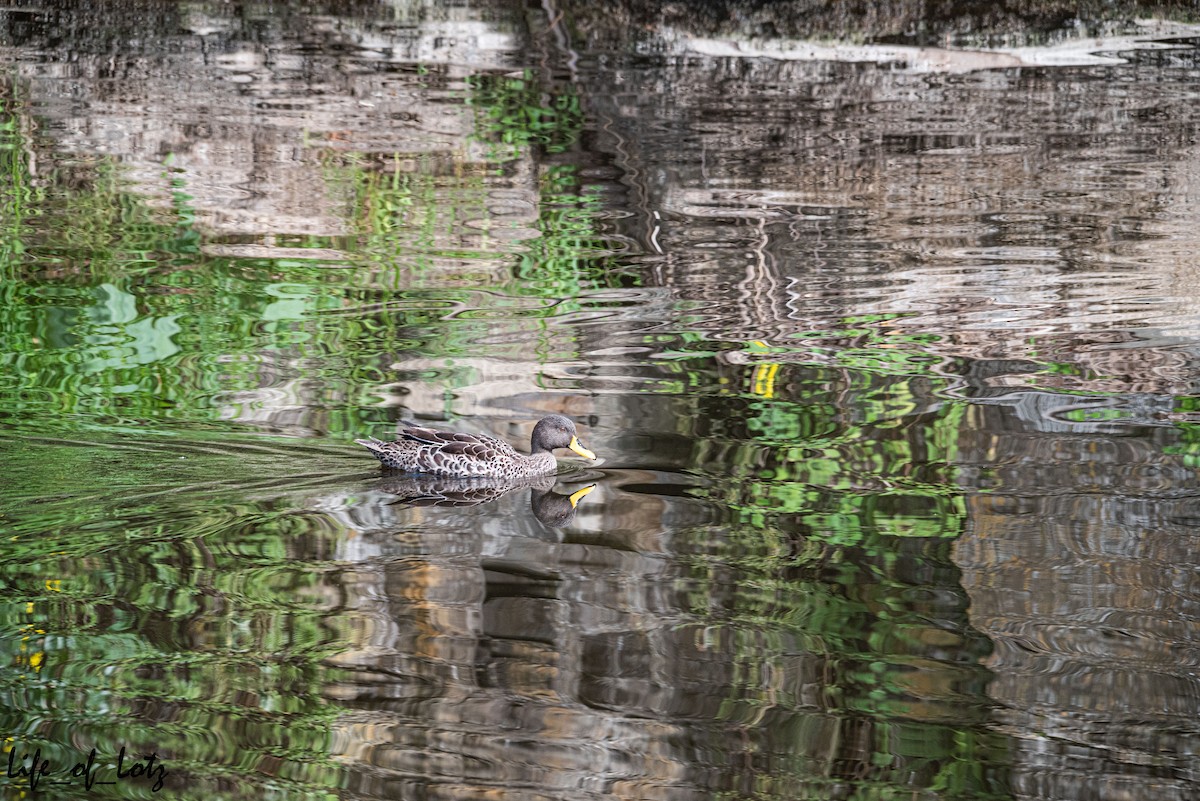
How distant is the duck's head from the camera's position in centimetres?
669

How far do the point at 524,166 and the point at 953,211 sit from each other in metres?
3.70

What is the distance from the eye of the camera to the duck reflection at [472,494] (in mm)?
6129

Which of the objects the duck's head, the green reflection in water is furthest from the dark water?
the duck's head

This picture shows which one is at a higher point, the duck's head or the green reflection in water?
the duck's head

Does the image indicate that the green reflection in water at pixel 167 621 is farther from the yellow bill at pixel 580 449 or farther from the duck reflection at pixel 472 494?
the yellow bill at pixel 580 449

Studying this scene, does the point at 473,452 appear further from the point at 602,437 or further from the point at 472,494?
the point at 602,437

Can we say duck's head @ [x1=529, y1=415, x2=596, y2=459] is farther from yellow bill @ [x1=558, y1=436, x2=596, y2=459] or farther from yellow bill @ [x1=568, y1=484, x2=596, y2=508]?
yellow bill @ [x1=568, y1=484, x2=596, y2=508]

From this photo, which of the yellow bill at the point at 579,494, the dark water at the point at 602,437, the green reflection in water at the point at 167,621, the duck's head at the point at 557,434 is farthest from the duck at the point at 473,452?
the green reflection in water at the point at 167,621

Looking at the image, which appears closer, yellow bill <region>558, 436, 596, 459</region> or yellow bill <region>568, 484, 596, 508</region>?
yellow bill <region>568, 484, 596, 508</region>

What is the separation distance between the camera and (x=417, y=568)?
526 centimetres

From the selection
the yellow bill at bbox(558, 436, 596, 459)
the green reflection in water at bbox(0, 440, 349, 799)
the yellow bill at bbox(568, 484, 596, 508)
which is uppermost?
the yellow bill at bbox(558, 436, 596, 459)

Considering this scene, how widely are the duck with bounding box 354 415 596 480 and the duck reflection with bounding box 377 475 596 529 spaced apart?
5 centimetres

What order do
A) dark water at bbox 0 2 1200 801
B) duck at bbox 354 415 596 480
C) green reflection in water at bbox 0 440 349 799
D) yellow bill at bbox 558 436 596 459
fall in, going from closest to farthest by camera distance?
green reflection in water at bbox 0 440 349 799 → dark water at bbox 0 2 1200 801 → duck at bbox 354 415 596 480 → yellow bill at bbox 558 436 596 459

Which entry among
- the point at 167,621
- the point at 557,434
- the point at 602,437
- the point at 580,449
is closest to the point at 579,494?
the point at 580,449
